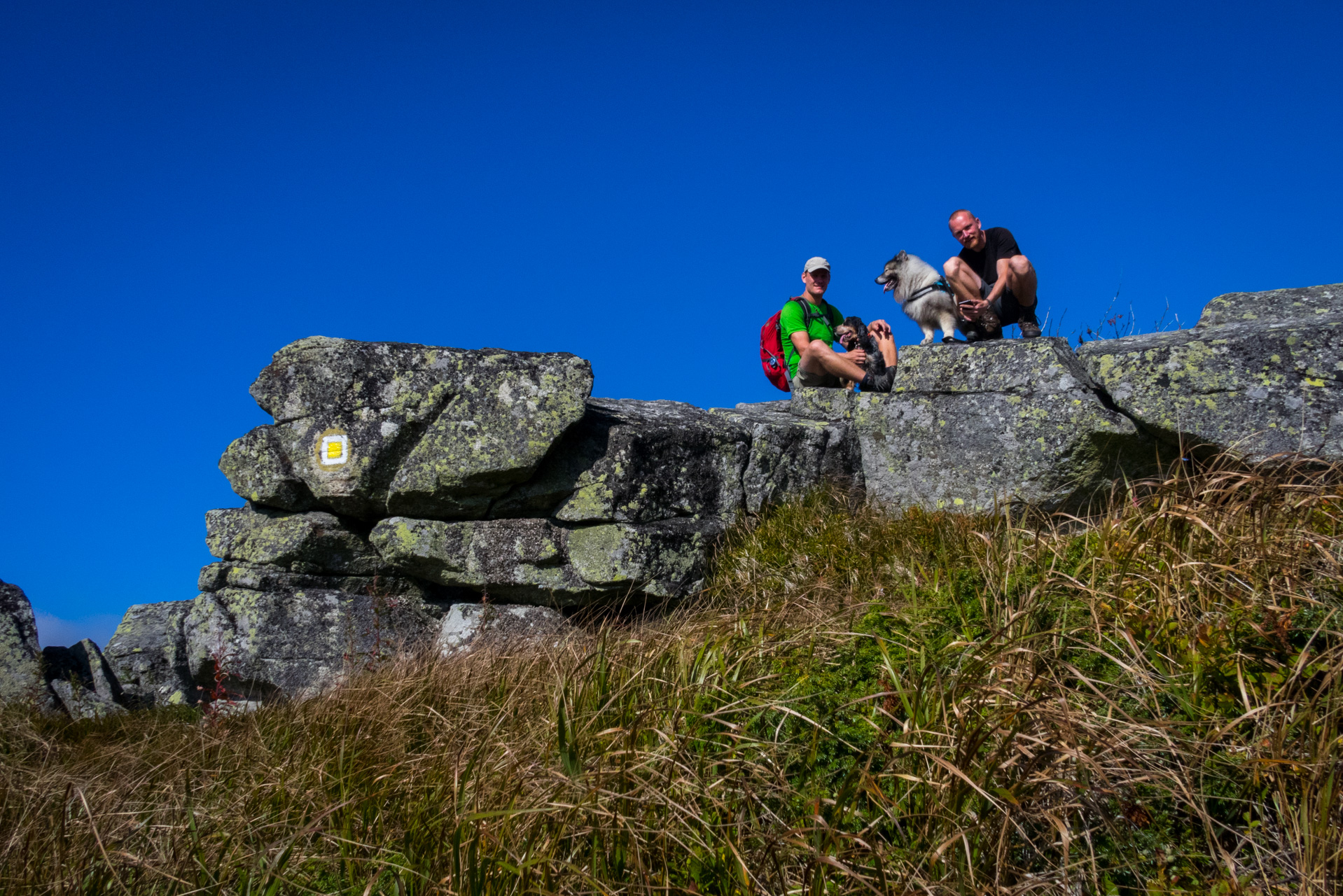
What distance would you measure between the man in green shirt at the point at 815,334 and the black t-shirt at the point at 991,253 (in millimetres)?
1100

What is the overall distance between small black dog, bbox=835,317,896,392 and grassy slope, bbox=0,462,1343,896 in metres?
3.72

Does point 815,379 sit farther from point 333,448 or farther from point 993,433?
point 333,448

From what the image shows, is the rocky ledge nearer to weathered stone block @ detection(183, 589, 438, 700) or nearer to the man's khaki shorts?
weathered stone block @ detection(183, 589, 438, 700)

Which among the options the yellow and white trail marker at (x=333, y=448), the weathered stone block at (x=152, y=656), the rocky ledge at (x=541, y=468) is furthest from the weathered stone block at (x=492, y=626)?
the weathered stone block at (x=152, y=656)

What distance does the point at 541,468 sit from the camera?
7.33 meters

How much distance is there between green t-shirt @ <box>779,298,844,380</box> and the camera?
31.4 feet

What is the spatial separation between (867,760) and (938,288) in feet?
22.5

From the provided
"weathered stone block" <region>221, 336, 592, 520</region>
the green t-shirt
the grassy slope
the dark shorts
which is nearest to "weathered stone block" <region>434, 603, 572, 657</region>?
"weathered stone block" <region>221, 336, 592, 520</region>

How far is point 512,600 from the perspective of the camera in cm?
736

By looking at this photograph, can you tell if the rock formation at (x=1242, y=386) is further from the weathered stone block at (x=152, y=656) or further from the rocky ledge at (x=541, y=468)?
the weathered stone block at (x=152, y=656)

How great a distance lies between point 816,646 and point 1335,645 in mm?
2021

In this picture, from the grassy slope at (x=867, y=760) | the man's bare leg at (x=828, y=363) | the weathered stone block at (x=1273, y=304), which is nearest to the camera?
the grassy slope at (x=867, y=760)

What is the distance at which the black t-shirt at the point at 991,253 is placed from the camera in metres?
8.88

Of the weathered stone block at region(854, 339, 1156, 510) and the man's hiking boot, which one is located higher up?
the man's hiking boot
